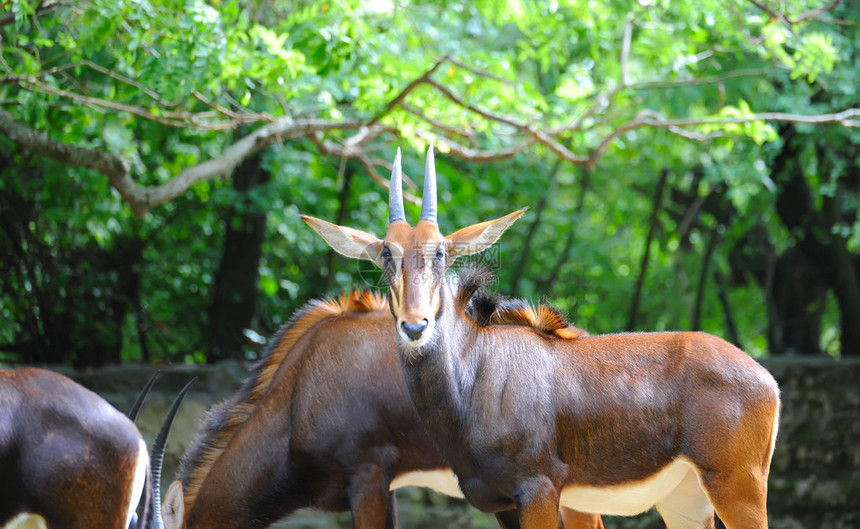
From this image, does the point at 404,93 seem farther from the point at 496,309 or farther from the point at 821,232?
the point at 821,232

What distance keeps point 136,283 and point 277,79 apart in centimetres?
416

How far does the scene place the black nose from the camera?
4.13m

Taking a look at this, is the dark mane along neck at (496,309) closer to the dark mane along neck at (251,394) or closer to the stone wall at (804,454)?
the dark mane along neck at (251,394)

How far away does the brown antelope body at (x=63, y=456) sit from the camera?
4469 millimetres

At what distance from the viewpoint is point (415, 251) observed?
429 cm

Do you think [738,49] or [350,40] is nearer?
[350,40]

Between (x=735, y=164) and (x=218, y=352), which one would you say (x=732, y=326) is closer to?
(x=735, y=164)

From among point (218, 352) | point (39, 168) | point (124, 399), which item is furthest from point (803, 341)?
point (39, 168)

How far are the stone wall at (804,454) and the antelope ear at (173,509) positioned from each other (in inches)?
120

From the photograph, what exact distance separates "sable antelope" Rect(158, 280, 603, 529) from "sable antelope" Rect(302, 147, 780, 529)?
0.90 metres

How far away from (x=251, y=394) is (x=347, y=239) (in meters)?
1.73

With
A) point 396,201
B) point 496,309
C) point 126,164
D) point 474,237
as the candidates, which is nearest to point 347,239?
point 396,201

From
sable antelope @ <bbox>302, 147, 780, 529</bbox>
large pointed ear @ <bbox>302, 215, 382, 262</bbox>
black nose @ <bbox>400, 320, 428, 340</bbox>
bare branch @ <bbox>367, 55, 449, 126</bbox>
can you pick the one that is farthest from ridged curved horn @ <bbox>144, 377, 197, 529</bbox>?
bare branch @ <bbox>367, 55, 449, 126</bbox>

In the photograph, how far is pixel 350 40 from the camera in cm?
633
